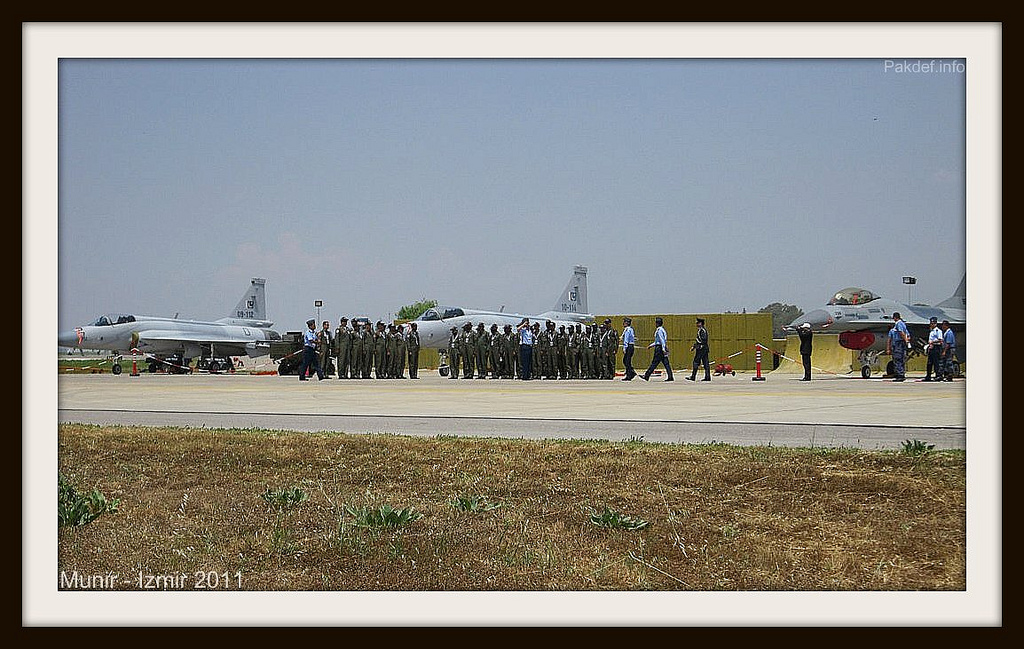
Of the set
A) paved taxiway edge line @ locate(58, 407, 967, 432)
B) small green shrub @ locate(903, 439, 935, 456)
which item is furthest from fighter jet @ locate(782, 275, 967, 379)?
small green shrub @ locate(903, 439, 935, 456)

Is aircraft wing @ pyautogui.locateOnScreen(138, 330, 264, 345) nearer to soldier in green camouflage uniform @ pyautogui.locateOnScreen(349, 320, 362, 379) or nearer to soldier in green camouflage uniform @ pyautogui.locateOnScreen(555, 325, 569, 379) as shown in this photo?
soldier in green camouflage uniform @ pyautogui.locateOnScreen(349, 320, 362, 379)

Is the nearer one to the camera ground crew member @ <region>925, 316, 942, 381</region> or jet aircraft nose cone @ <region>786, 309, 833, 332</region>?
ground crew member @ <region>925, 316, 942, 381</region>

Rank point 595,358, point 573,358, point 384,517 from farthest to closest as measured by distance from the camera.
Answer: point 573,358
point 595,358
point 384,517

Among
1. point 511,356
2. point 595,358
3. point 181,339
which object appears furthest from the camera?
point 181,339

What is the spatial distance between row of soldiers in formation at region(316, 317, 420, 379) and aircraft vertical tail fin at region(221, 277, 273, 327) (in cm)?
2024

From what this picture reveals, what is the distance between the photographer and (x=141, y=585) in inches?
231

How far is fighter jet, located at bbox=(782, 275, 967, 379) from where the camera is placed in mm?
30562

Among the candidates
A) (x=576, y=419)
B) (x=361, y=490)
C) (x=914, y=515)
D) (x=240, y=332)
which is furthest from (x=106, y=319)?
(x=914, y=515)

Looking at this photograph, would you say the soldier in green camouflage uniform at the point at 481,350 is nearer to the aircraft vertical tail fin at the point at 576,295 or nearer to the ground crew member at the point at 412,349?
the ground crew member at the point at 412,349

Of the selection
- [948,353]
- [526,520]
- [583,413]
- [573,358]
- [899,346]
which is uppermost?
[899,346]

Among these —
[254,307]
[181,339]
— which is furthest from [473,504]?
[254,307]

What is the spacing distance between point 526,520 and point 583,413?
672cm

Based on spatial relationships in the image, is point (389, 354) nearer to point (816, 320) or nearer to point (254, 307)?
point (816, 320)

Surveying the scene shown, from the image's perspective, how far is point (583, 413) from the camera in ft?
44.5
